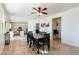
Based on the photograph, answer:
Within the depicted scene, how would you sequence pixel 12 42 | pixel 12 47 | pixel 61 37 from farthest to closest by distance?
pixel 61 37
pixel 12 42
pixel 12 47

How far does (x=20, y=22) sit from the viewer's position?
399 centimetres

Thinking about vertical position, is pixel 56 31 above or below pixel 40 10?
below

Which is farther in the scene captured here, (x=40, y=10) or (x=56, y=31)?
(x=56, y=31)

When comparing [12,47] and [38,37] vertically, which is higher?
[38,37]

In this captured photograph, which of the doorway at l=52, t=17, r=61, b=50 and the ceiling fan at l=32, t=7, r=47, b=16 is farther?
the doorway at l=52, t=17, r=61, b=50

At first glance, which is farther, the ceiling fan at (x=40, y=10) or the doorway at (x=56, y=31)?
the doorway at (x=56, y=31)

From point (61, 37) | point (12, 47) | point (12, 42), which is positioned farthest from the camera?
point (61, 37)

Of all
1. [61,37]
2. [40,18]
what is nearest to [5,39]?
[40,18]

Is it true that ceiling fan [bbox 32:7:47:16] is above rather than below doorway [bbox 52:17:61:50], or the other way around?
above

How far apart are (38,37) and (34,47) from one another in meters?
0.36

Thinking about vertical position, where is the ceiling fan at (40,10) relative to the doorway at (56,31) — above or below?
above

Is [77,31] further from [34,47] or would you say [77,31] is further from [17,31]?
[17,31]

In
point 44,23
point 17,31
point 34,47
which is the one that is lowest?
point 34,47

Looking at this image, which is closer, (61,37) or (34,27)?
(34,27)
